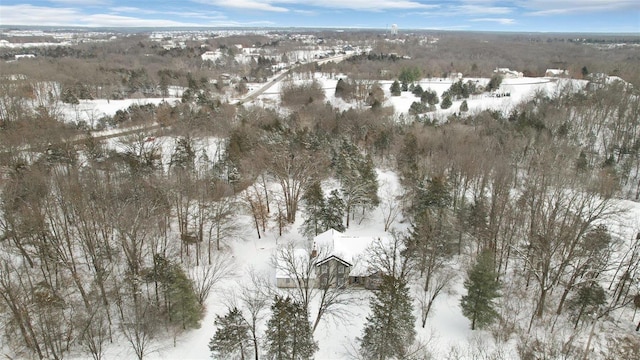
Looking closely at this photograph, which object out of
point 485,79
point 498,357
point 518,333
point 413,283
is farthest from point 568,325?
point 485,79

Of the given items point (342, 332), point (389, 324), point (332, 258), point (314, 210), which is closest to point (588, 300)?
point (389, 324)

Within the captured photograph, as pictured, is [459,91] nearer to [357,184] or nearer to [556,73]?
[556,73]

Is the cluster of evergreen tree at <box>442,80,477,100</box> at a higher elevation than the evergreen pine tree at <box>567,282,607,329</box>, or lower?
higher

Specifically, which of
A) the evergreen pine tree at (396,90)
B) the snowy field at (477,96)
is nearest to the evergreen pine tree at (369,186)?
the snowy field at (477,96)

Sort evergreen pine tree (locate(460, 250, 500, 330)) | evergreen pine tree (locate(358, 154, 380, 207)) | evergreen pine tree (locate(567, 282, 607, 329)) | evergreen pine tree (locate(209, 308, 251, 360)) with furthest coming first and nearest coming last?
evergreen pine tree (locate(358, 154, 380, 207)) < evergreen pine tree (locate(567, 282, 607, 329)) < evergreen pine tree (locate(460, 250, 500, 330)) < evergreen pine tree (locate(209, 308, 251, 360))

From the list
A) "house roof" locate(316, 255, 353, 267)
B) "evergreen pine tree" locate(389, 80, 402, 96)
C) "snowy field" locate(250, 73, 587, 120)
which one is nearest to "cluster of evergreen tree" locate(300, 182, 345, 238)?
"house roof" locate(316, 255, 353, 267)

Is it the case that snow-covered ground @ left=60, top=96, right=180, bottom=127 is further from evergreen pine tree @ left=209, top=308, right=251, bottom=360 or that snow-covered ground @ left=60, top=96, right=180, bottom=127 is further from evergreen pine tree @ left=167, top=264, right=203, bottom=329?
evergreen pine tree @ left=209, top=308, right=251, bottom=360
